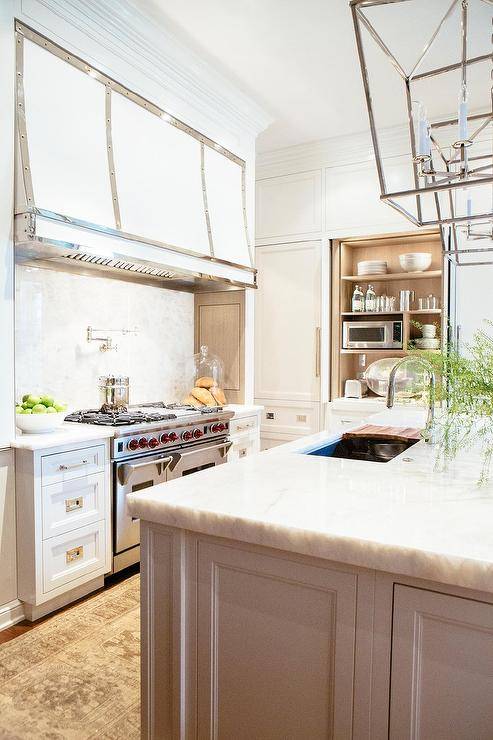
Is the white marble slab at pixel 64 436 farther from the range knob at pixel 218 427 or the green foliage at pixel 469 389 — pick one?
the green foliage at pixel 469 389

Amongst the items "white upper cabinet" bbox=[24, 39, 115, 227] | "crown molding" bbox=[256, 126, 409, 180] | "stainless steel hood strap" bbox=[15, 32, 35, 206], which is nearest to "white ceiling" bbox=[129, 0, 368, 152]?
"crown molding" bbox=[256, 126, 409, 180]

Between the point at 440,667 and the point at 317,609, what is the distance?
262 millimetres

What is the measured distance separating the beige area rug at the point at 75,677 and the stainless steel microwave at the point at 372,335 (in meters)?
2.84

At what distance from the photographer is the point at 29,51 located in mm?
2525

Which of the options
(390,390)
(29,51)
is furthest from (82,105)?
(390,390)

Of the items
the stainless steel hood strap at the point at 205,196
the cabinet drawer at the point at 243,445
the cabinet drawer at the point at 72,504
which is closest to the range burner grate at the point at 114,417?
the cabinet drawer at the point at 72,504

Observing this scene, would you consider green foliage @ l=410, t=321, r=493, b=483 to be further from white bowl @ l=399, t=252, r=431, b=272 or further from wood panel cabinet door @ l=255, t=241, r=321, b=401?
wood panel cabinet door @ l=255, t=241, r=321, b=401

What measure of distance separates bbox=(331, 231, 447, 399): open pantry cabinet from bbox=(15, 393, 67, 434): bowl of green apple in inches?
104

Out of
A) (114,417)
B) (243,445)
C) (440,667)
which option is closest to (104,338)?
(114,417)

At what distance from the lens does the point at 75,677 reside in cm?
209

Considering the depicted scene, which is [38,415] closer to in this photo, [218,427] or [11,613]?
[11,613]

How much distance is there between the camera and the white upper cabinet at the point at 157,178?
3094mm

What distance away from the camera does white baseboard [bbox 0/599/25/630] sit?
8.06ft

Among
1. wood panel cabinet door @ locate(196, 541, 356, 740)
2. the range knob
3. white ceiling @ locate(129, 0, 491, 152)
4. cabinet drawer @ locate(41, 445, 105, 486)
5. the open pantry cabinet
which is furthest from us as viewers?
the open pantry cabinet
